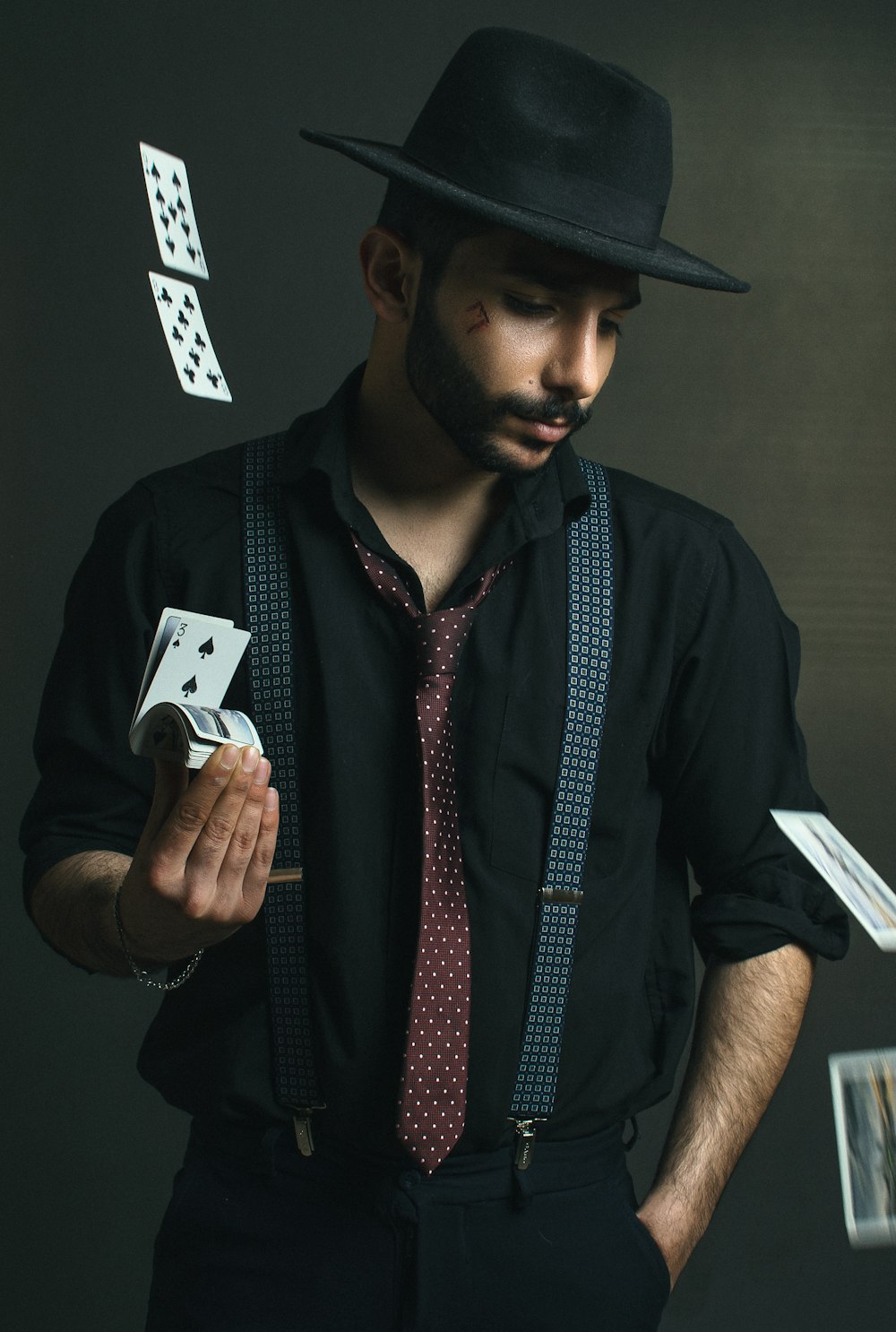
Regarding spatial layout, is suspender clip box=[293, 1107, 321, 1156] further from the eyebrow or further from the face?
the eyebrow

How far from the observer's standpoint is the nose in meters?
1.62

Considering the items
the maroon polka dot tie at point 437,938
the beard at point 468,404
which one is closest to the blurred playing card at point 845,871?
the maroon polka dot tie at point 437,938

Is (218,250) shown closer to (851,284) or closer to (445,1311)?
(851,284)

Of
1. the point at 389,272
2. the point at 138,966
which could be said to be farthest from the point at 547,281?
the point at 138,966

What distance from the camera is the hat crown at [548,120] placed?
162 centimetres

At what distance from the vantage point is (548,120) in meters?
1.62

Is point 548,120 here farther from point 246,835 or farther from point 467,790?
point 246,835

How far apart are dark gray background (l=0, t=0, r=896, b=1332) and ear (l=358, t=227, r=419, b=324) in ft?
3.48

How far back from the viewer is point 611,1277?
1700 mm

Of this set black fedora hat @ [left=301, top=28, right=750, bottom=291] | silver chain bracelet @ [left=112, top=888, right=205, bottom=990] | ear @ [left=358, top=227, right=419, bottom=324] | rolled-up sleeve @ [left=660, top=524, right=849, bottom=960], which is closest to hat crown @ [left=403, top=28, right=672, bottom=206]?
black fedora hat @ [left=301, top=28, right=750, bottom=291]

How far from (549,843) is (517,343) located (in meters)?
0.53

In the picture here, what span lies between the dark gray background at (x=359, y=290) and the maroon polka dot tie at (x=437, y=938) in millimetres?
1242

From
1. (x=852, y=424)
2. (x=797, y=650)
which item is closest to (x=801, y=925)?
(x=797, y=650)

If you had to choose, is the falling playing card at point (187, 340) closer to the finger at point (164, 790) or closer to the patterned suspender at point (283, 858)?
the patterned suspender at point (283, 858)
